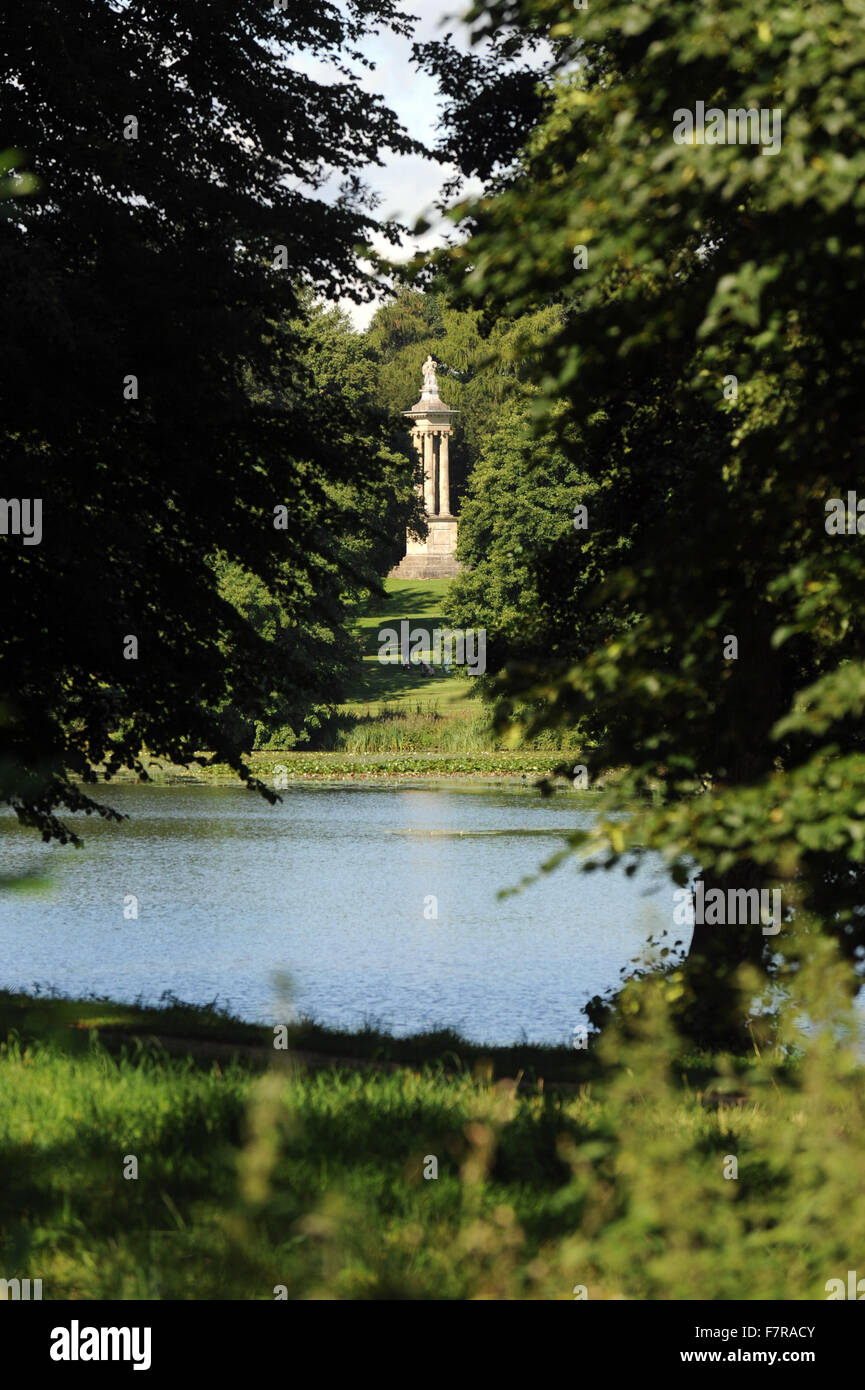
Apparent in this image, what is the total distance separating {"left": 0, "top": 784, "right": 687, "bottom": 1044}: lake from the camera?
675 inches

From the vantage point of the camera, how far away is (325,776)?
1892 inches

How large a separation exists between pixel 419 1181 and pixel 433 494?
92.8 m

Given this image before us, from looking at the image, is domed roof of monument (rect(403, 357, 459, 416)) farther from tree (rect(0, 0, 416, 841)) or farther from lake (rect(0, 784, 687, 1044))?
tree (rect(0, 0, 416, 841))

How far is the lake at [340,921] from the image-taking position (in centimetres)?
1716

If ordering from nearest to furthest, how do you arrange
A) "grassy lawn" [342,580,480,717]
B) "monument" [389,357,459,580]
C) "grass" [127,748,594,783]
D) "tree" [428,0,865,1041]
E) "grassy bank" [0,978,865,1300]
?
1. "tree" [428,0,865,1041]
2. "grassy bank" [0,978,865,1300]
3. "grass" [127,748,594,783]
4. "grassy lawn" [342,580,480,717]
5. "monument" [389,357,459,580]

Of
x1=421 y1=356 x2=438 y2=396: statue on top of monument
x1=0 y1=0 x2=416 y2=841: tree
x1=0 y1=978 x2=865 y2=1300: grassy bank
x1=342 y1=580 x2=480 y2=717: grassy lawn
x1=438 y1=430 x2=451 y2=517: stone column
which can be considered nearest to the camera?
x1=0 y1=978 x2=865 y2=1300: grassy bank

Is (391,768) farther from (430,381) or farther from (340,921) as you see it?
(430,381)

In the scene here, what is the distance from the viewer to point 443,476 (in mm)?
95375

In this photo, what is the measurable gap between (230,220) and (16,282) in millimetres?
2836

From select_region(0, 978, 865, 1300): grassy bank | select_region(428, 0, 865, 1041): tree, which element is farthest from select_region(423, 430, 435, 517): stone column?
select_region(428, 0, 865, 1041): tree

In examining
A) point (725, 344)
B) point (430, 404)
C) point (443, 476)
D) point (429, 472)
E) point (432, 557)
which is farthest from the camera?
point (432, 557)

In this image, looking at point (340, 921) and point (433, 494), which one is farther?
point (433, 494)

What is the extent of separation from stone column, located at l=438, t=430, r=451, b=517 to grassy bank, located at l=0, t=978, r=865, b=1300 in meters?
87.2

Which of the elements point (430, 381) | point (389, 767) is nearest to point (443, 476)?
point (430, 381)
